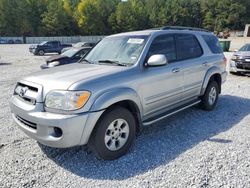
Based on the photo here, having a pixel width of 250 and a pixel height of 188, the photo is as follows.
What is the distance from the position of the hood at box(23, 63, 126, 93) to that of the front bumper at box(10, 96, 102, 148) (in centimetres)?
33

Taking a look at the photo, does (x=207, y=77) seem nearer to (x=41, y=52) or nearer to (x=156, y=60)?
(x=156, y=60)

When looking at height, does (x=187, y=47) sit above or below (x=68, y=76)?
above

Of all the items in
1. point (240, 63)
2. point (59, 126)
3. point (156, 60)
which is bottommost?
point (240, 63)

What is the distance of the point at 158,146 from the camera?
4.30 metres

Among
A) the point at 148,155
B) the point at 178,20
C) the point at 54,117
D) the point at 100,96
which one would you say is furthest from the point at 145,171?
the point at 178,20

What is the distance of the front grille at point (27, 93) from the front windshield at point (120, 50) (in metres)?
1.32

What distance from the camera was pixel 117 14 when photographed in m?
77.9

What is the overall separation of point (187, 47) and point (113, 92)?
2.40 meters

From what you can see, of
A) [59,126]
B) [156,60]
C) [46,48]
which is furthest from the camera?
[46,48]

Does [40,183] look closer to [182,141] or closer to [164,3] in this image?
[182,141]

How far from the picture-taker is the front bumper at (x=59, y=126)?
3273 millimetres

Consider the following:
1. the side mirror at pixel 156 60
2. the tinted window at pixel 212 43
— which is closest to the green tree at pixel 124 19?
the tinted window at pixel 212 43

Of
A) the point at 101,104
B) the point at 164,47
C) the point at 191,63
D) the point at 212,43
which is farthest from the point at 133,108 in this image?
the point at 212,43

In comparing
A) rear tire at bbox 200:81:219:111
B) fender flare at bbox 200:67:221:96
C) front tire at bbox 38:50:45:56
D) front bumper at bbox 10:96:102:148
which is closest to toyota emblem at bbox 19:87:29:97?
front bumper at bbox 10:96:102:148
